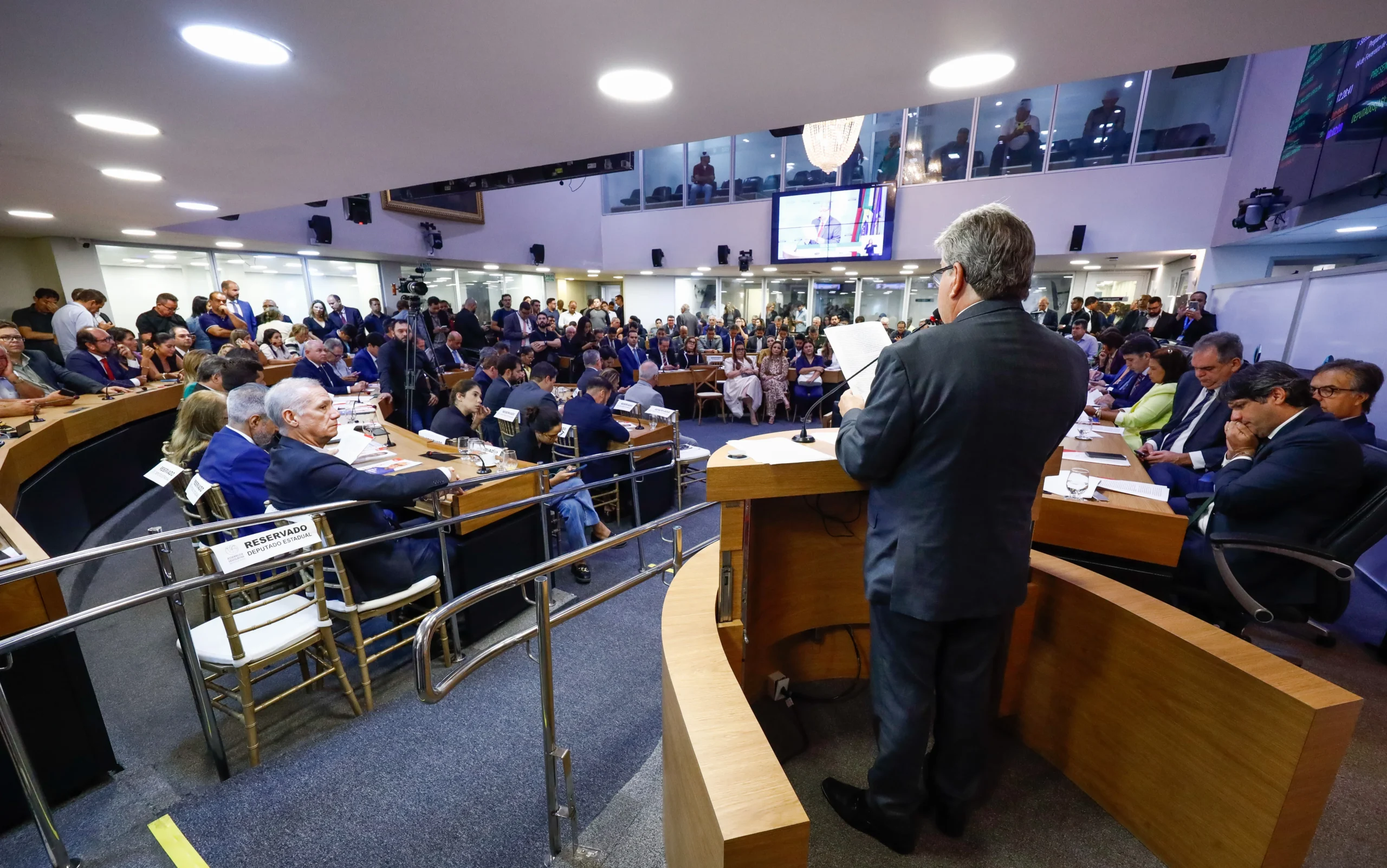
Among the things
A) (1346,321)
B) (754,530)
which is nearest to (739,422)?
(1346,321)

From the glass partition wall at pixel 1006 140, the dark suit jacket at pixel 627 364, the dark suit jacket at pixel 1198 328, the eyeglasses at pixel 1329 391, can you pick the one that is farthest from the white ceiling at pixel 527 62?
the dark suit jacket at pixel 1198 328

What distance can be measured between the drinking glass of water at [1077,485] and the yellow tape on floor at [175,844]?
3.40 metres

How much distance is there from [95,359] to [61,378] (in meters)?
0.33

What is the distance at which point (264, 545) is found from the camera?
202 cm

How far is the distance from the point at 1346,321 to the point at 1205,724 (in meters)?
4.62

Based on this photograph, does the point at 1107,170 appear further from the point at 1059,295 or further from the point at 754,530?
the point at 754,530

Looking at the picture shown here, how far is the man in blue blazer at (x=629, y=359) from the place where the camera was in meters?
8.77

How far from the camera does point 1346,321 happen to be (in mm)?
3971

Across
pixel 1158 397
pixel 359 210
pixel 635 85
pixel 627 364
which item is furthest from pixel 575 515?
pixel 359 210

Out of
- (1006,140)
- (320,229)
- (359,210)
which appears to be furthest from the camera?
(1006,140)

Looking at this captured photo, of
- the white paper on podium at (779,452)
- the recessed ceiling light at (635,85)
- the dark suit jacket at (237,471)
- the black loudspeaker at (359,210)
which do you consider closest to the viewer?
the white paper on podium at (779,452)

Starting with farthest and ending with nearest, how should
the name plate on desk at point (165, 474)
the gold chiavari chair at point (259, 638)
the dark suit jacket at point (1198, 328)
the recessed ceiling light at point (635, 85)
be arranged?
the dark suit jacket at point (1198, 328)
the name plate on desk at point (165, 474)
the gold chiavari chair at point (259, 638)
the recessed ceiling light at point (635, 85)

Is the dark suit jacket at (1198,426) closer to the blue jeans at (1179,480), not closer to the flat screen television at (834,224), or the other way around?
the blue jeans at (1179,480)

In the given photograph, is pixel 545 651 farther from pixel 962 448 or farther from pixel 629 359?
pixel 629 359
